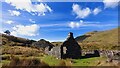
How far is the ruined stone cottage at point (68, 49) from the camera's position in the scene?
5235cm

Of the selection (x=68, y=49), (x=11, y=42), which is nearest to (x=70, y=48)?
(x=68, y=49)

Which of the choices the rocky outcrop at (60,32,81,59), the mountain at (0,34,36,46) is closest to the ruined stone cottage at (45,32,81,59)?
the rocky outcrop at (60,32,81,59)

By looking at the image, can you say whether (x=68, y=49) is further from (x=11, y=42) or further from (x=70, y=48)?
(x=11, y=42)

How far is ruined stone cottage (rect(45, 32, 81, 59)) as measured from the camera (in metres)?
52.3

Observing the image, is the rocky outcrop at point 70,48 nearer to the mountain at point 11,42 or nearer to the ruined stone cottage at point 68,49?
the ruined stone cottage at point 68,49

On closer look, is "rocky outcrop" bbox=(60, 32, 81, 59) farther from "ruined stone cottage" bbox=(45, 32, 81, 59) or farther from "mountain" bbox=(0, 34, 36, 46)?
"mountain" bbox=(0, 34, 36, 46)

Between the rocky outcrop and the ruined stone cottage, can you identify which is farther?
the rocky outcrop

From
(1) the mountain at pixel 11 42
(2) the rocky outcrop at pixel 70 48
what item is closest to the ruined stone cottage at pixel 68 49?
(2) the rocky outcrop at pixel 70 48

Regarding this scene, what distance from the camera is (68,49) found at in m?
56.1

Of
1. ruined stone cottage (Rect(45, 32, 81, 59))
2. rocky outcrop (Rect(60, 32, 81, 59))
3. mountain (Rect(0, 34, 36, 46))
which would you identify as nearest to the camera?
ruined stone cottage (Rect(45, 32, 81, 59))

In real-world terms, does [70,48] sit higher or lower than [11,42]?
lower

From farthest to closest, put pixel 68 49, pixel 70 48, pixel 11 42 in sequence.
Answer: pixel 11 42 < pixel 70 48 < pixel 68 49

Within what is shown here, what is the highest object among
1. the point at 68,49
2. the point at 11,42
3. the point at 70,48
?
the point at 11,42

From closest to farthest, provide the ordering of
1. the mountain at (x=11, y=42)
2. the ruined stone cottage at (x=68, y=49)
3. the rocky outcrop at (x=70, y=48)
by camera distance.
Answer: the ruined stone cottage at (x=68, y=49)
the rocky outcrop at (x=70, y=48)
the mountain at (x=11, y=42)
